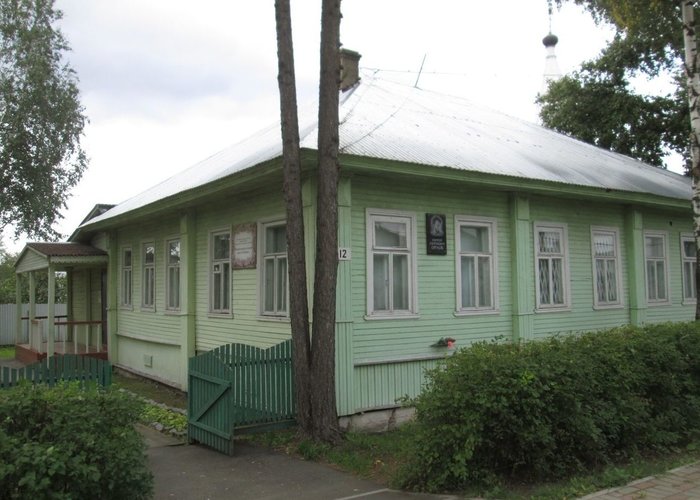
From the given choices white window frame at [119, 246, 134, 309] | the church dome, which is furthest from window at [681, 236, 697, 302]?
the church dome

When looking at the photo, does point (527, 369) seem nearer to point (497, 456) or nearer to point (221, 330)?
point (497, 456)

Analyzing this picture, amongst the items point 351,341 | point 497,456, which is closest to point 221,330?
point 351,341

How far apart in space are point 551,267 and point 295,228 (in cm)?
587

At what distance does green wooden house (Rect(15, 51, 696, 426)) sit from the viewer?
8.67 metres

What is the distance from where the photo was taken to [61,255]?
15.9 m

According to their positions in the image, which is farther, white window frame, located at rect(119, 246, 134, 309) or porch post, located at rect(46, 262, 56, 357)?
white window frame, located at rect(119, 246, 134, 309)

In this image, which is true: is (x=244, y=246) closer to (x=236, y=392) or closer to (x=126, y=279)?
(x=236, y=392)

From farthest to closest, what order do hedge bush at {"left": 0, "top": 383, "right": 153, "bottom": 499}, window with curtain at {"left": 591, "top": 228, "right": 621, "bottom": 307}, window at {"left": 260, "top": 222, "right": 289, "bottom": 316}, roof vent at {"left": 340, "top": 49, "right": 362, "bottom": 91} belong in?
1. roof vent at {"left": 340, "top": 49, "right": 362, "bottom": 91}
2. window with curtain at {"left": 591, "top": 228, "right": 621, "bottom": 307}
3. window at {"left": 260, "top": 222, "right": 289, "bottom": 316}
4. hedge bush at {"left": 0, "top": 383, "right": 153, "bottom": 499}

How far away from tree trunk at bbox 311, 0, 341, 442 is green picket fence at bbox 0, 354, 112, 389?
2381 mm

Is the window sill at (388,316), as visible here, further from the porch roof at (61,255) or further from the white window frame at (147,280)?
the porch roof at (61,255)

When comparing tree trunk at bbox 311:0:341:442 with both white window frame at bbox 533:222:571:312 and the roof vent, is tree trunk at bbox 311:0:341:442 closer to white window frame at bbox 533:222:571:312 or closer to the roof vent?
white window frame at bbox 533:222:571:312

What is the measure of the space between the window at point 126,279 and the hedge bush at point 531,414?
11398 mm

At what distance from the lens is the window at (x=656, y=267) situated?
44.1 feet

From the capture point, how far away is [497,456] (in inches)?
229
